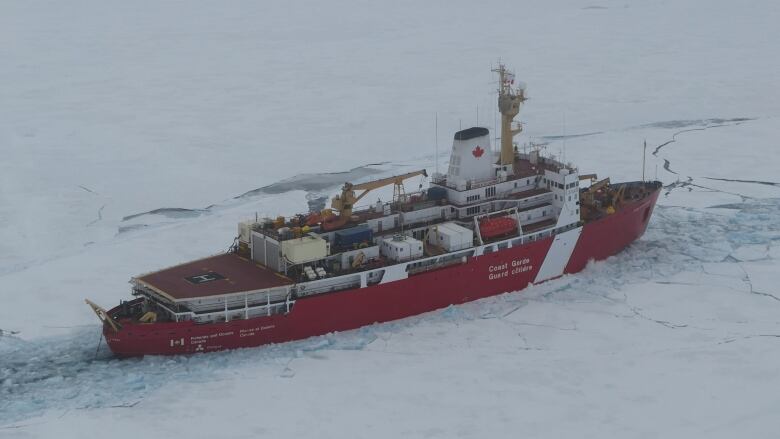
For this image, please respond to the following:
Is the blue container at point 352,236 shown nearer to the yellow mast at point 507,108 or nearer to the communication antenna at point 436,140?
the yellow mast at point 507,108

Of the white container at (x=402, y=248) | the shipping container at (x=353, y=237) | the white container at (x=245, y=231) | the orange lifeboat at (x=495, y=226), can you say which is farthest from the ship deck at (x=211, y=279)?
the orange lifeboat at (x=495, y=226)

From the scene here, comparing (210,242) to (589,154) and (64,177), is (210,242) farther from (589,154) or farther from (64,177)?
(589,154)

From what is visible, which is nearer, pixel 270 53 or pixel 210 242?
pixel 210 242

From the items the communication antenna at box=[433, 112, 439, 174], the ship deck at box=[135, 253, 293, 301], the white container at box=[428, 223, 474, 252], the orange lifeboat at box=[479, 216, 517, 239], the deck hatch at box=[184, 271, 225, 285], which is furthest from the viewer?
the communication antenna at box=[433, 112, 439, 174]

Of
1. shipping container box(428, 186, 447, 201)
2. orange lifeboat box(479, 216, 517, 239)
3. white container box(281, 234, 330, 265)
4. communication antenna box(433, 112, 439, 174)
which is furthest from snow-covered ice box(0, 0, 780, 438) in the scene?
shipping container box(428, 186, 447, 201)

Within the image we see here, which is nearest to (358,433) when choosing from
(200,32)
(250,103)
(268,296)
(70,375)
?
(268,296)

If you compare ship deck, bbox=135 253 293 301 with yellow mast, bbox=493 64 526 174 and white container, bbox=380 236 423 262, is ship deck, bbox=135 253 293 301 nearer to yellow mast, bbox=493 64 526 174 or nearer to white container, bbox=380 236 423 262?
white container, bbox=380 236 423 262

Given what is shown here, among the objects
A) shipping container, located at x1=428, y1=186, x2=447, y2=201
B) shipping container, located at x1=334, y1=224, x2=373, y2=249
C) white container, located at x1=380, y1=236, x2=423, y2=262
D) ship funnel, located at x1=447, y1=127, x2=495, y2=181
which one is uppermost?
ship funnel, located at x1=447, y1=127, x2=495, y2=181
